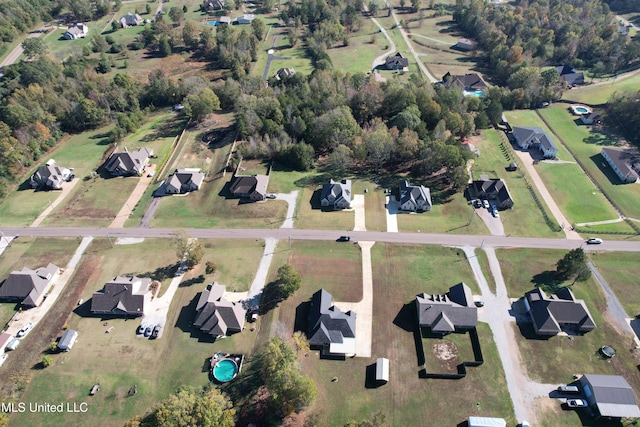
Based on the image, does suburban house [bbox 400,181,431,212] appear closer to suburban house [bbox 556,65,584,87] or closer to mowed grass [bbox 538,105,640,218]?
mowed grass [bbox 538,105,640,218]

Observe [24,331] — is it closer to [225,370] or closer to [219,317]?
[219,317]

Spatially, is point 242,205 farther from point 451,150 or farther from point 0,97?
point 0,97

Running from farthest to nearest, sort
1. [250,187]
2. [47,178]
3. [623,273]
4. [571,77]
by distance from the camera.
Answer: [571,77], [47,178], [250,187], [623,273]

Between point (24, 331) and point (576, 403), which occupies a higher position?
point (24, 331)

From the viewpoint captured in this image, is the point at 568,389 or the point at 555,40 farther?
the point at 555,40

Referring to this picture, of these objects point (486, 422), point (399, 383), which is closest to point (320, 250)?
point (399, 383)

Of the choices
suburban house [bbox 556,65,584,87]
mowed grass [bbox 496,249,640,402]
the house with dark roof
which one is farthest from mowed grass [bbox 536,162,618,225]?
the house with dark roof
